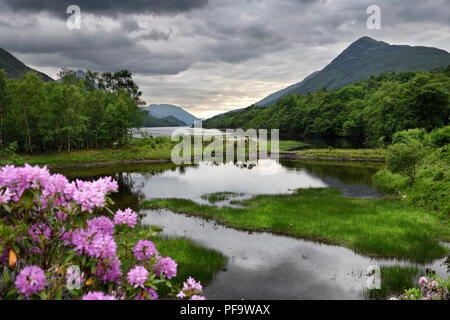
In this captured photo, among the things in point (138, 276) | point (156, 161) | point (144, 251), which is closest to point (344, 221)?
point (144, 251)

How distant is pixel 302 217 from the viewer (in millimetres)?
24750

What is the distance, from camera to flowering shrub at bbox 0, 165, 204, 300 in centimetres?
354

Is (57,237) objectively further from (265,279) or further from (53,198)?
(265,279)

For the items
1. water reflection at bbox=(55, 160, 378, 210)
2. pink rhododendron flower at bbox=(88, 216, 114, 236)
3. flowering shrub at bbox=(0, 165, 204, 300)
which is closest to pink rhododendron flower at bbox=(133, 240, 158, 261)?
flowering shrub at bbox=(0, 165, 204, 300)

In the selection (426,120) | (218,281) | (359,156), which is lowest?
(218,281)

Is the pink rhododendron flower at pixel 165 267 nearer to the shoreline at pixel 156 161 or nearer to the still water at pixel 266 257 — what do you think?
the still water at pixel 266 257

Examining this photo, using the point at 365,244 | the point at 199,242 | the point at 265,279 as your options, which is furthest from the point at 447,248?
the point at 199,242

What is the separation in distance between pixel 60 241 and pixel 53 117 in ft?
227

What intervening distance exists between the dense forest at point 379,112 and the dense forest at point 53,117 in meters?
66.5

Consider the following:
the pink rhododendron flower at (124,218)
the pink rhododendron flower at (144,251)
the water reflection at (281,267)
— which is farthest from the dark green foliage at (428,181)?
the pink rhododendron flower at (124,218)

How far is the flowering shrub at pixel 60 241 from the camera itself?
354cm

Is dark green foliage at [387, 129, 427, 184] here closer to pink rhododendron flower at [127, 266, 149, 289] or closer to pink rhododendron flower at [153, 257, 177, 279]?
pink rhododendron flower at [153, 257, 177, 279]

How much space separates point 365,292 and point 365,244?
604 centimetres

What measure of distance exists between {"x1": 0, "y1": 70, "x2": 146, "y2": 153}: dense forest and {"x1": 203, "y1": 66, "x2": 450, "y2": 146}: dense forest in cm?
6651
